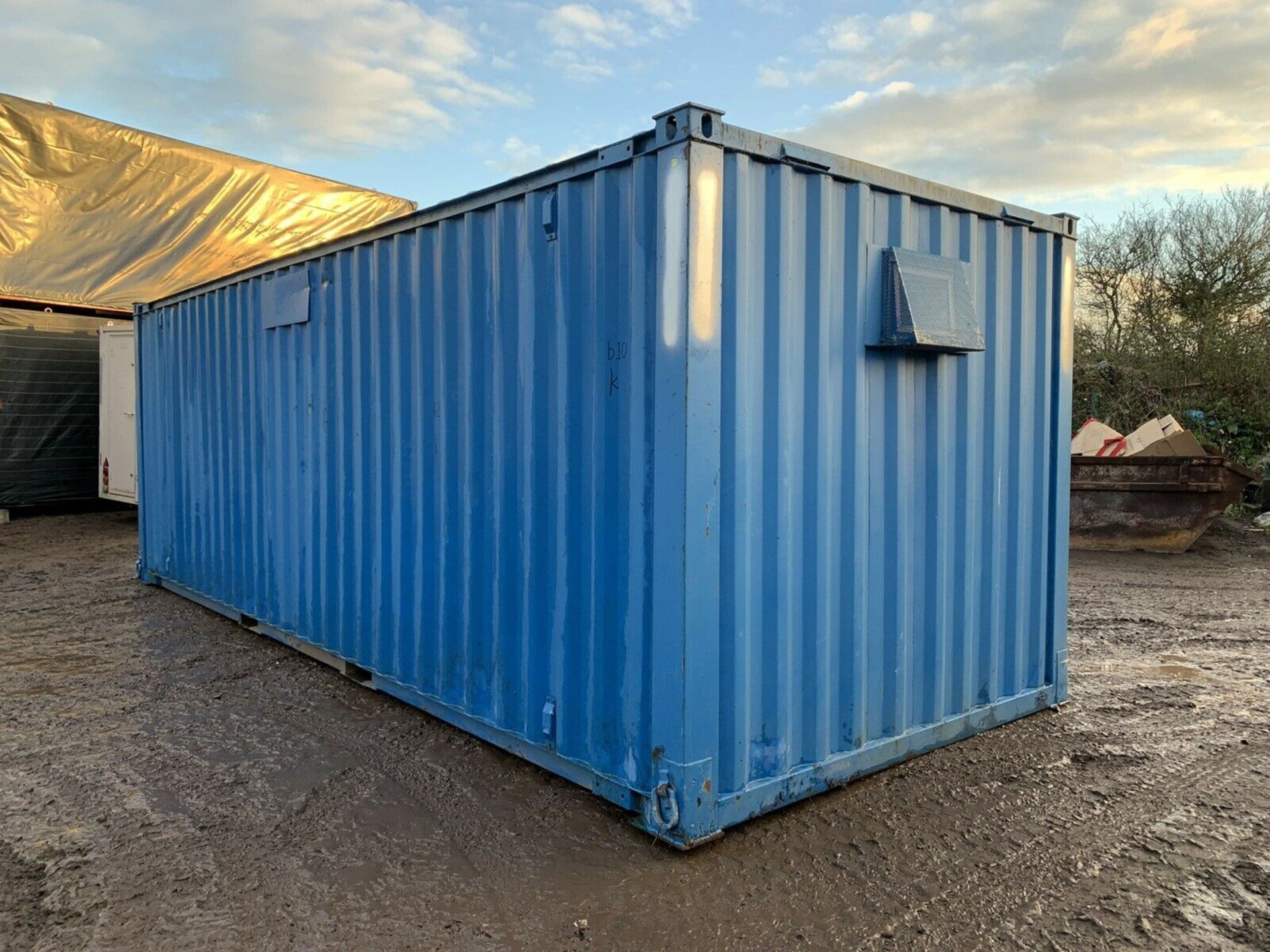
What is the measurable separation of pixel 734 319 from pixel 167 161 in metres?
13.0

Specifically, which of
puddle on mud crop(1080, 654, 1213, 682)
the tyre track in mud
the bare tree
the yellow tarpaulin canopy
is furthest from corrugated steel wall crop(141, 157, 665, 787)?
the bare tree

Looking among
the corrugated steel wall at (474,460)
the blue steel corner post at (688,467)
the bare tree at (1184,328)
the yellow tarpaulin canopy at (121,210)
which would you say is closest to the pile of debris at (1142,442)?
the bare tree at (1184,328)

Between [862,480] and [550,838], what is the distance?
1822 mm

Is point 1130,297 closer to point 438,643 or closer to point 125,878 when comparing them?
point 438,643

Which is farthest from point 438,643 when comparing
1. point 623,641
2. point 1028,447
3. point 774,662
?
point 1028,447

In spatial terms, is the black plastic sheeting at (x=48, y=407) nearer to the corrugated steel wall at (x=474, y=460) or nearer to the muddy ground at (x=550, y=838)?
the corrugated steel wall at (x=474, y=460)

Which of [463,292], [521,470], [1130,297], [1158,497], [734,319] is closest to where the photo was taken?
[734,319]

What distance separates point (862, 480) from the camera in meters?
3.63

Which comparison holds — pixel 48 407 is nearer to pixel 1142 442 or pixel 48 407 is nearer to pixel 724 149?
pixel 724 149

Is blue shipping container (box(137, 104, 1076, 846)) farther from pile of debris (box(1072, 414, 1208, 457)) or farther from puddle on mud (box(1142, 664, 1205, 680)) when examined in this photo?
pile of debris (box(1072, 414, 1208, 457))

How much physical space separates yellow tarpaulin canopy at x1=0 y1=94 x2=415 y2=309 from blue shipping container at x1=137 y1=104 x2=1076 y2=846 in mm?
7557

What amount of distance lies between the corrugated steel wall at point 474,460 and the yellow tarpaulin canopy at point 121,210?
244 inches

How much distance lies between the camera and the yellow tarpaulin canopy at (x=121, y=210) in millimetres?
11617

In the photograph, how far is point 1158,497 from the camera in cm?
966
